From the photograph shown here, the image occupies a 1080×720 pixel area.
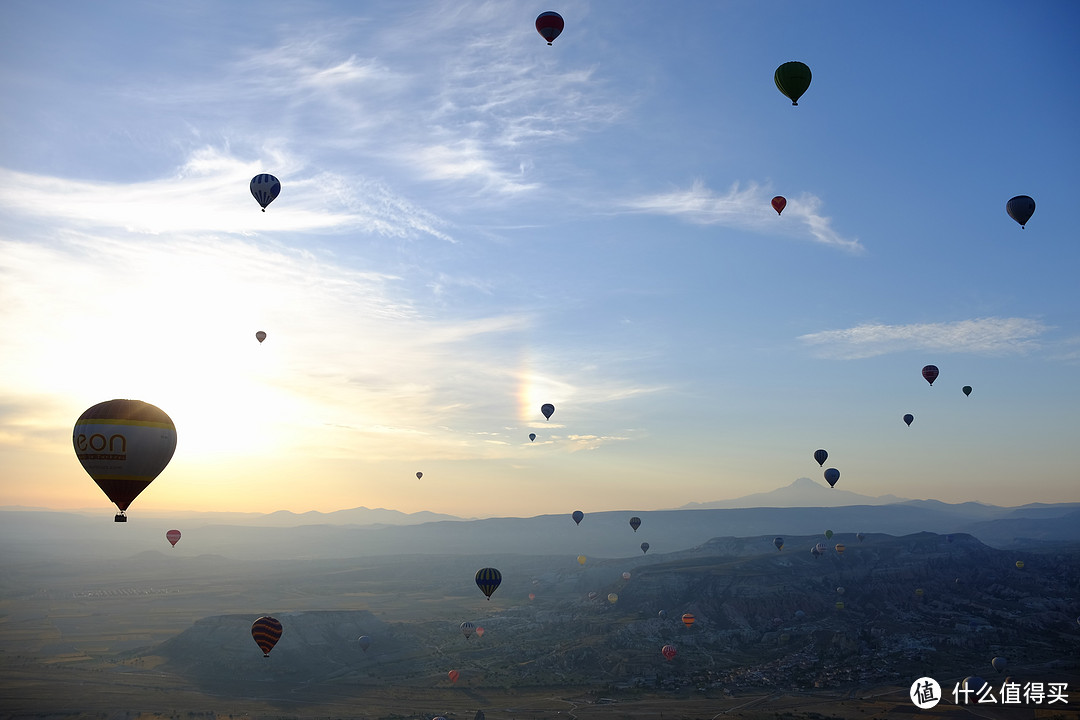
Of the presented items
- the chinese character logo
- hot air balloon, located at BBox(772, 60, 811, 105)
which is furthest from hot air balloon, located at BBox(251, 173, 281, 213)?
the chinese character logo

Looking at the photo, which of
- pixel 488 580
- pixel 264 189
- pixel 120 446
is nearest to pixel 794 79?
pixel 264 189

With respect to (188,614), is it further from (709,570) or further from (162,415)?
(162,415)

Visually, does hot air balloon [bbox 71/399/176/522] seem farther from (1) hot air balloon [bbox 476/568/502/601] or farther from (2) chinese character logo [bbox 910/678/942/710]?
(2) chinese character logo [bbox 910/678/942/710]

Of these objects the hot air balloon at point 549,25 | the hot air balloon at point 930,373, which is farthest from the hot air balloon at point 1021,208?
the hot air balloon at point 549,25

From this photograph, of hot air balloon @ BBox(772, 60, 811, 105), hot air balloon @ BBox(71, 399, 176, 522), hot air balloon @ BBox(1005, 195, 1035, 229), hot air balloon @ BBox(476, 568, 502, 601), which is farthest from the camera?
hot air balloon @ BBox(476, 568, 502, 601)

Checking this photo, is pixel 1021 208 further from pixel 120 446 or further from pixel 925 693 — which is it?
pixel 120 446

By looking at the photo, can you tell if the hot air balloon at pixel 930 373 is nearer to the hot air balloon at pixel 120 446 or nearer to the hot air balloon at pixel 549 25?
the hot air balloon at pixel 549 25
